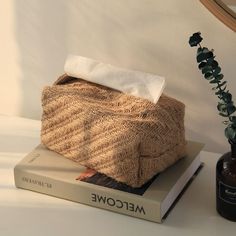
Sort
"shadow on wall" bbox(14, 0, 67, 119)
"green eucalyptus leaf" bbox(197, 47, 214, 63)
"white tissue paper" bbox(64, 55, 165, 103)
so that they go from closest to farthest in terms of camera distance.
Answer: "green eucalyptus leaf" bbox(197, 47, 214, 63), "white tissue paper" bbox(64, 55, 165, 103), "shadow on wall" bbox(14, 0, 67, 119)

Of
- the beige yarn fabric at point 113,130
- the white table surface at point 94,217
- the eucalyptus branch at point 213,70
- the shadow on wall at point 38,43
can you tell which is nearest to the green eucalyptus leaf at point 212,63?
the eucalyptus branch at point 213,70

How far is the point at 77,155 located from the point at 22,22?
334 millimetres

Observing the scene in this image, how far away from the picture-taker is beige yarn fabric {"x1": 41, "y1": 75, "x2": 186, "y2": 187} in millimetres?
750

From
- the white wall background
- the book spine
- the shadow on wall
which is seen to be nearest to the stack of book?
the book spine

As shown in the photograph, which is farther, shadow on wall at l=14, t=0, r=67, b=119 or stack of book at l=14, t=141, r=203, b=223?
shadow on wall at l=14, t=0, r=67, b=119

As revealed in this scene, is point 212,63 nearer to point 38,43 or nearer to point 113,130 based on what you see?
point 113,130

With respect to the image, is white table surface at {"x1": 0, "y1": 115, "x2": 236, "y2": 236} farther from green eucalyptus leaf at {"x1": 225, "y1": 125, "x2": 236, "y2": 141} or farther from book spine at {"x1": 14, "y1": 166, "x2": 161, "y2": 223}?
green eucalyptus leaf at {"x1": 225, "y1": 125, "x2": 236, "y2": 141}

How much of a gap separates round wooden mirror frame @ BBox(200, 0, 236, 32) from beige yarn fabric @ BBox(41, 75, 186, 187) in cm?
15

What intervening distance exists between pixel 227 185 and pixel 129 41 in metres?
0.33

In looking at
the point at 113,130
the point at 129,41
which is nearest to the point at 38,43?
the point at 129,41

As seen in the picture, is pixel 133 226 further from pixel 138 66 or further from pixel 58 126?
pixel 138 66

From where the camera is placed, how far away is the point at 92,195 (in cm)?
78

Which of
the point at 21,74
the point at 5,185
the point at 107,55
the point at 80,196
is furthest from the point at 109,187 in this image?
the point at 21,74

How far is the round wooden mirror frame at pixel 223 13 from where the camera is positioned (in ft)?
2.70
